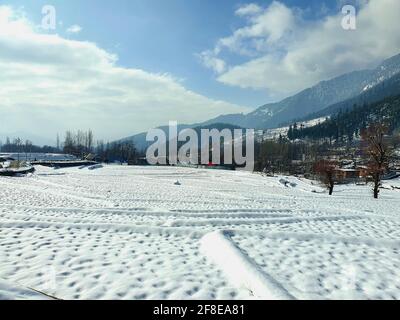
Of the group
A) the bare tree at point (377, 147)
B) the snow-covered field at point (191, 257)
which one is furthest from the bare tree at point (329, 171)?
the snow-covered field at point (191, 257)

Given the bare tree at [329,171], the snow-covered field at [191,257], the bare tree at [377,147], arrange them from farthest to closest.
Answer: the bare tree at [329,171]
the bare tree at [377,147]
the snow-covered field at [191,257]

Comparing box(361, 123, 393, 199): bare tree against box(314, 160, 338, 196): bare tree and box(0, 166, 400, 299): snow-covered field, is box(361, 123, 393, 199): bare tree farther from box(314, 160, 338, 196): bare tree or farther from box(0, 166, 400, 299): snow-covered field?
box(0, 166, 400, 299): snow-covered field

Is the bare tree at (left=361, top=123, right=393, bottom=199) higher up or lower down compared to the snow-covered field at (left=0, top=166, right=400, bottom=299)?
higher up

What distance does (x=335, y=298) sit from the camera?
7.38 meters

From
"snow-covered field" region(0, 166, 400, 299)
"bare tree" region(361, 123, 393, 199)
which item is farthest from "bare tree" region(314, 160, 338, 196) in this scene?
"snow-covered field" region(0, 166, 400, 299)

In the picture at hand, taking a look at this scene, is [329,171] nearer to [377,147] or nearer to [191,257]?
[377,147]

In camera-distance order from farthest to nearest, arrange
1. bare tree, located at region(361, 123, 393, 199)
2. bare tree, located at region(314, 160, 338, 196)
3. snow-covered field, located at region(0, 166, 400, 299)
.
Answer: bare tree, located at region(314, 160, 338, 196)
bare tree, located at region(361, 123, 393, 199)
snow-covered field, located at region(0, 166, 400, 299)

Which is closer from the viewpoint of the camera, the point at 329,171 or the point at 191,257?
the point at 191,257

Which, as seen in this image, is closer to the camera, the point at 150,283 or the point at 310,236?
the point at 150,283

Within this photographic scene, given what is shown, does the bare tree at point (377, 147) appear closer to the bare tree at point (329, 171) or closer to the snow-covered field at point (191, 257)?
the bare tree at point (329, 171)

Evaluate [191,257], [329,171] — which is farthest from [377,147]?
[191,257]

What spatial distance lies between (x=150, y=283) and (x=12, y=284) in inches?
110
